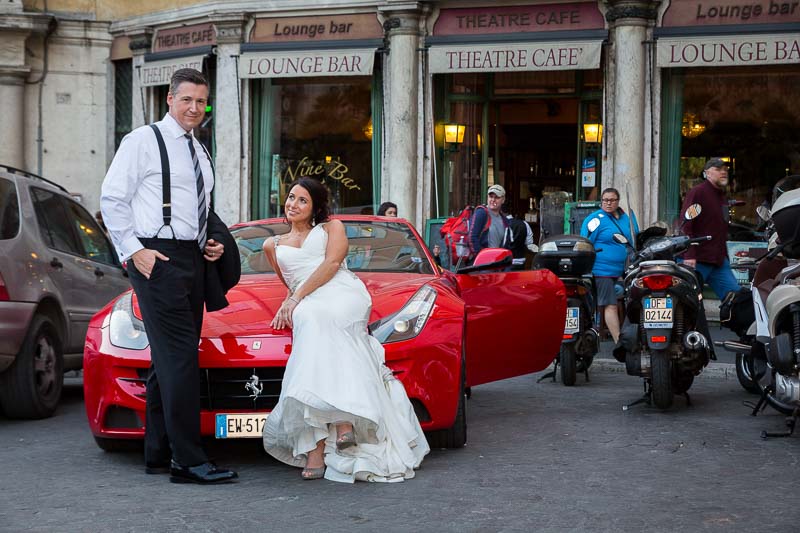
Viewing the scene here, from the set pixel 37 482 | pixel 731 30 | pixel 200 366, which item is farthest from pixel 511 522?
pixel 731 30

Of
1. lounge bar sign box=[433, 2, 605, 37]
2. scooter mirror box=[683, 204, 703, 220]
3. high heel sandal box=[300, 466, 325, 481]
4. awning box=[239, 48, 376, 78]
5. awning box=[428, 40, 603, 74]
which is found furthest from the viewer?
awning box=[239, 48, 376, 78]

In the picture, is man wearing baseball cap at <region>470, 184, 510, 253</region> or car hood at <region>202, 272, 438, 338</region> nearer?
car hood at <region>202, 272, 438, 338</region>

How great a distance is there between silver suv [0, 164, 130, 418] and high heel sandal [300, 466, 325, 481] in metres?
2.96

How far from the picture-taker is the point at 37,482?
20.6 ft

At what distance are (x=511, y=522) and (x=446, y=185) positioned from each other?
12880mm

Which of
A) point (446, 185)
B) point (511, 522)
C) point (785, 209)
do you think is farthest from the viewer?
point (446, 185)

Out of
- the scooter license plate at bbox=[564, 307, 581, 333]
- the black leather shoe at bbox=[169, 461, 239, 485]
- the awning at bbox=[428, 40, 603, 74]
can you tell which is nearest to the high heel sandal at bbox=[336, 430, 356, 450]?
the black leather shoe at bbox=[169, 461, 239, 485]

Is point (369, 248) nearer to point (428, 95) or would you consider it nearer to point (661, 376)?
point (661, 376)

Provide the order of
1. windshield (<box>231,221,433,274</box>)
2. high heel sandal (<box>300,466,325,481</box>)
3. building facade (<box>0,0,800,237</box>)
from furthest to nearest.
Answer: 1. building facade (<box>0,0,800,237</box>)
2. windshield (<box>231,221,433,274</box>)
3. high heel sandal (<box>300,466,325,481</box>)

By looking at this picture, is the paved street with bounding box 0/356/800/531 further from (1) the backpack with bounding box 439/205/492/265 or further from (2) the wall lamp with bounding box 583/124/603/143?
(2) the wall lamp with bounding box 583/124/603/143

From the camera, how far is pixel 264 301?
699 cm

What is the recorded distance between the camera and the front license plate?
6.34 m

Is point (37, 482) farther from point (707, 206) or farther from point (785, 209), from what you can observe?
point (707, 206)

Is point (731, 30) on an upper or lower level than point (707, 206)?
upper
